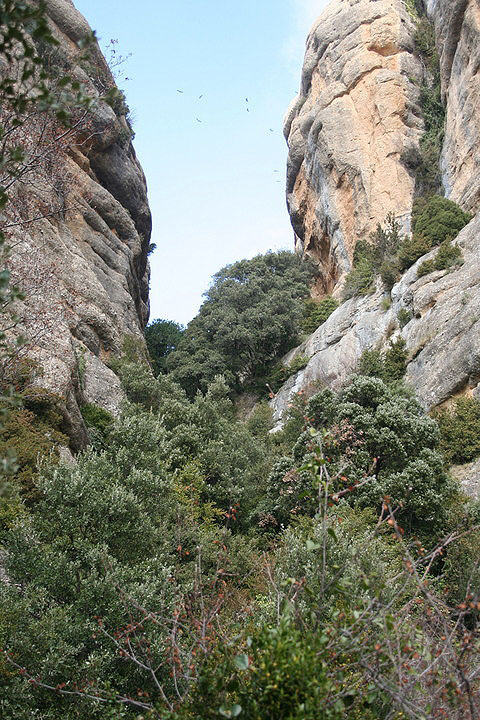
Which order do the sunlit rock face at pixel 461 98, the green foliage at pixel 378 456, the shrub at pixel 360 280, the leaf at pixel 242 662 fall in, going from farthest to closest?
the shrub at pixel 360 280 → the sunlit rock face at pixel 461 98 → the green foliage at pixel 378 456 → the leaf at pixel 242 662

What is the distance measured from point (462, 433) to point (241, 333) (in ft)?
64.1

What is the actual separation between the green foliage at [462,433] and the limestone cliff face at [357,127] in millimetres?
19223

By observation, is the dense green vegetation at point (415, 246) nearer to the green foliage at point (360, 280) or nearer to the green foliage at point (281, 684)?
the green foliage at point (360, 280)

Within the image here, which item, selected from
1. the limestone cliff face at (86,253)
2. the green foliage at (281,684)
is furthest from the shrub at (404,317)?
the green foliage at (281,684)

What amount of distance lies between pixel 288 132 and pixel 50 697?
167 ft

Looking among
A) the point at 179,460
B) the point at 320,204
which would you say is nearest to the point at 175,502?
the point at 179,460

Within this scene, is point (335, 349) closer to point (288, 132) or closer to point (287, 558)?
point (287, 558)

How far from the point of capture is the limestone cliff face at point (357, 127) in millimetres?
36375

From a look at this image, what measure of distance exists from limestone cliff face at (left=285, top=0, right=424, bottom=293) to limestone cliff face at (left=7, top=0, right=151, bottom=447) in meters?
13.6

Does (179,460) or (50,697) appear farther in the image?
(179,460)

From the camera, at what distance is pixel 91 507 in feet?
A: 31.9

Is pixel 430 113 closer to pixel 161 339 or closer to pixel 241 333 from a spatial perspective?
pixel 241 333

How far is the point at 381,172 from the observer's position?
1437 inches

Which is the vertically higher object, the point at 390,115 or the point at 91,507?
the point at 390,115
